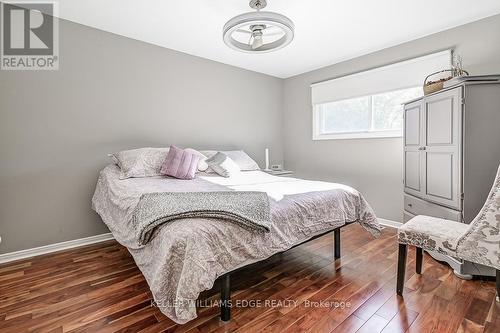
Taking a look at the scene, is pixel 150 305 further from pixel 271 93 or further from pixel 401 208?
pixel 271 93

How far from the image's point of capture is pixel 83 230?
2.76 metres

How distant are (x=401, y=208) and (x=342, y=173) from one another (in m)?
0.92

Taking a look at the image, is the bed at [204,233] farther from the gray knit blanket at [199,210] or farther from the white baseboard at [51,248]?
the white baseboard at [51,248]

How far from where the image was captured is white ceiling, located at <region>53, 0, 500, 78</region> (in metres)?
2.33

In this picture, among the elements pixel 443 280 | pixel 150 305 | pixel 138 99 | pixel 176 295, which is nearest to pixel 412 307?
pixel 443 280

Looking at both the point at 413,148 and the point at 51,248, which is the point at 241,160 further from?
the point at 51,248

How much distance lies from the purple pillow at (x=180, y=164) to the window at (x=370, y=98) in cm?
228

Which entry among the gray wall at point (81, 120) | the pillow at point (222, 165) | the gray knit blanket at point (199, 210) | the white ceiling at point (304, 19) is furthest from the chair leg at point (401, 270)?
the gray wall at point (81, 120)

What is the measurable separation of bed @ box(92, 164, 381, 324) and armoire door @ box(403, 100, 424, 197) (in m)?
0.83

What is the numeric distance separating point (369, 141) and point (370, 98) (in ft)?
2.03

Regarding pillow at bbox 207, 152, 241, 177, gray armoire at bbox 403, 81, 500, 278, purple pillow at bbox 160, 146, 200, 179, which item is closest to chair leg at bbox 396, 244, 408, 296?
gray armoire at bbox 403, 81, 500, 278

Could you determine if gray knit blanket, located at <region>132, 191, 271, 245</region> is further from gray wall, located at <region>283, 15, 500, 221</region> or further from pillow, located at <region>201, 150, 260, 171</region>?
gray wall, located at <region>283, 15, 500, 221</region>

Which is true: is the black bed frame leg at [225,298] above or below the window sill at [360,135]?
below

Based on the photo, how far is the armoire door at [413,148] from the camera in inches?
101
